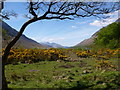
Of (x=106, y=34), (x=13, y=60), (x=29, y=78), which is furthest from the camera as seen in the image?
(x=106, y=34)

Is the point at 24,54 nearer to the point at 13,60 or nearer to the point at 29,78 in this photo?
the point at 13,60

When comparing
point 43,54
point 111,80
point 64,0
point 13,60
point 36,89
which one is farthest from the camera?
point 43,54

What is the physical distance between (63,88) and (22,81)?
307cm

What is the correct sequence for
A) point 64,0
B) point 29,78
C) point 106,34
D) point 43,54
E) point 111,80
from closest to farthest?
point 64,0 < point 111,80 < point 29,78 < point 43,54 < point 106,34

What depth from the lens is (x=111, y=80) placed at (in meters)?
11.0

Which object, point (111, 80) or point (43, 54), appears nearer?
point (111, 80)

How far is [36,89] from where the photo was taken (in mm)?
9508

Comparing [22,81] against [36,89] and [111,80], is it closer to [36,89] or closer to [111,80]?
[36,89]

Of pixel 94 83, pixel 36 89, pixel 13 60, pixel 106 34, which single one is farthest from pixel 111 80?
pixel 106 34

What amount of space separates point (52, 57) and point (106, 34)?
13.5 meters

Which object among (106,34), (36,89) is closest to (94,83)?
(36,89)

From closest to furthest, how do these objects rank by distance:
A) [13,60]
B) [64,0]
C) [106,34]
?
[64,0]
[13,60]
[106,34]

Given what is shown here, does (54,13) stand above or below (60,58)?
above

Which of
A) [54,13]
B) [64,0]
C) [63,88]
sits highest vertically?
[64,0]
